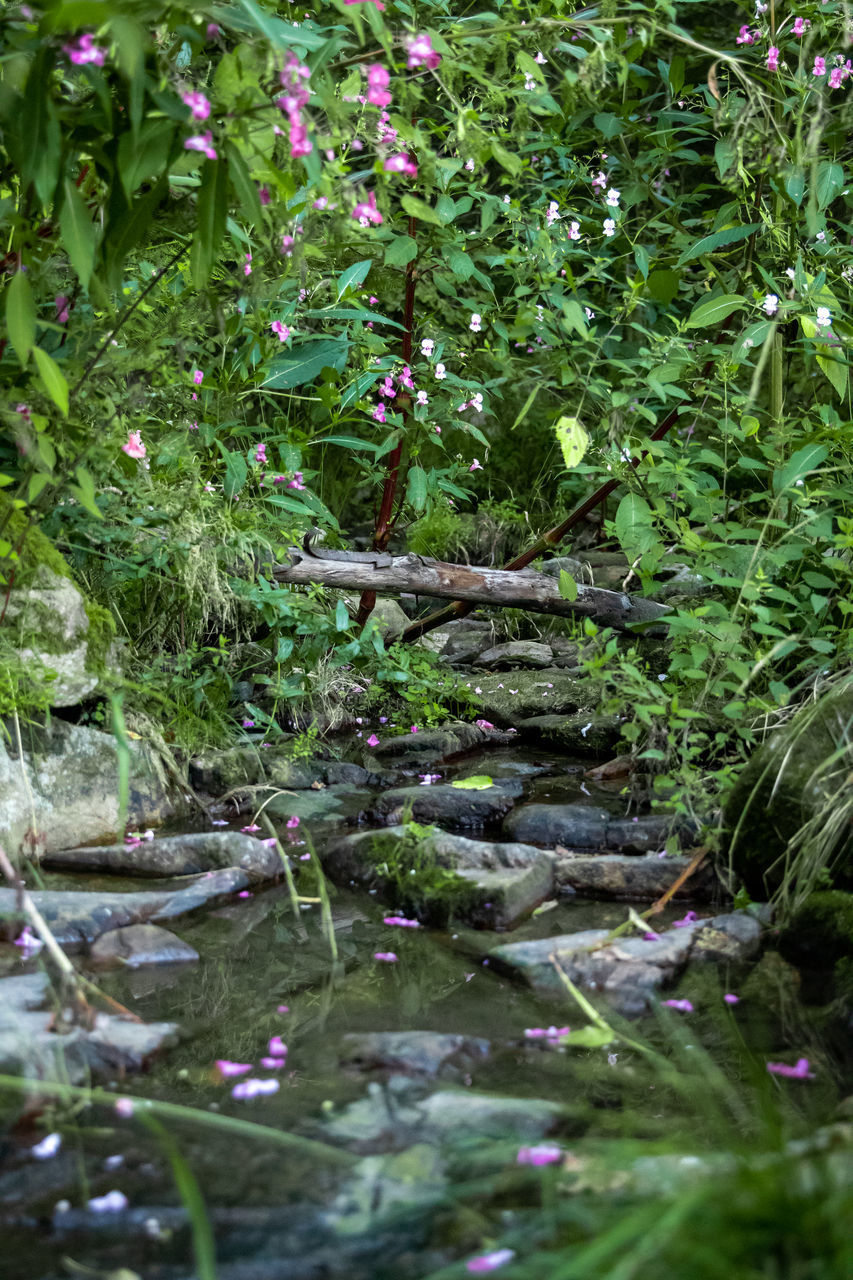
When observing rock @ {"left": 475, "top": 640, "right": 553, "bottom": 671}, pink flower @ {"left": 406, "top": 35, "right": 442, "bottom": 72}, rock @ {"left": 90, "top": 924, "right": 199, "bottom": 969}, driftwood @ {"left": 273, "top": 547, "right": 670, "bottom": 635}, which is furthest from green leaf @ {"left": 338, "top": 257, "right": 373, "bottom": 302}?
rock @ {"left": 90, "top": 924, "right": 199, "bottom": 969}

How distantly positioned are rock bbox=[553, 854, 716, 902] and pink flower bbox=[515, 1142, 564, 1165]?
1204mm

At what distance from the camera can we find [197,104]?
5.27 ft

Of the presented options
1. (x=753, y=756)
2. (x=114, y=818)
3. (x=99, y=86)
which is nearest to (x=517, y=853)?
(x=753, y=756)

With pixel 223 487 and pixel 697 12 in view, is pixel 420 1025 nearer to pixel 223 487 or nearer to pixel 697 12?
pixel 223 487

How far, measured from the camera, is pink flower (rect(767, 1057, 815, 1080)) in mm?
1703

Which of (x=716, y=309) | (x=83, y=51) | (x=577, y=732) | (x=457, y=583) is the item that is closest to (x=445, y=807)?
(x=577, y=732)

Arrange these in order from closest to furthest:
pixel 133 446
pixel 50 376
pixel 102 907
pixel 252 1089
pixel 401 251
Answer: pixel 252 1089, pixel 50 376, pixel 102 907, pixel 133 446, pixel 401 251

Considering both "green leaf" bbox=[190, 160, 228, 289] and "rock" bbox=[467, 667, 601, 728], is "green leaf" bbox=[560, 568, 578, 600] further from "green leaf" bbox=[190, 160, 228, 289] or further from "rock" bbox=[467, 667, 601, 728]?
"green leaf" bbox=[190, 160, 228, 289]

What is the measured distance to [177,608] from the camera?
360cm

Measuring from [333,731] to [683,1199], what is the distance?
9.89ft

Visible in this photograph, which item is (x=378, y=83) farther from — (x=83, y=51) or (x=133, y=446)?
(x=133, y=446)

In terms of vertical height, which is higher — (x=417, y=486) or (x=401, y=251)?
(x=401, y=251)

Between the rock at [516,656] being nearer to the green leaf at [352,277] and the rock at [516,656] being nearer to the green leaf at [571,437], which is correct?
the green leaf at [352,277]

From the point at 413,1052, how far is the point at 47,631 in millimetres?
1693
